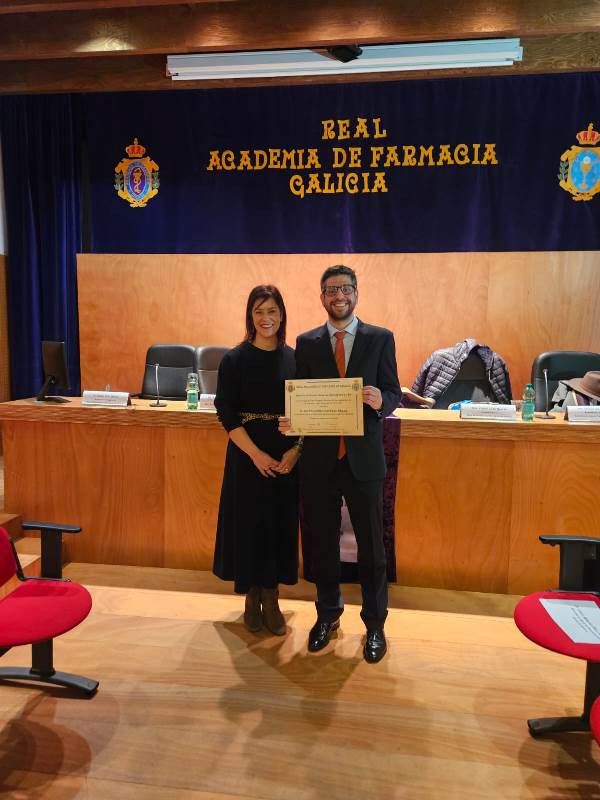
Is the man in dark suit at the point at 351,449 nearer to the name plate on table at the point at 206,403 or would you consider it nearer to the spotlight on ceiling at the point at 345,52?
the name plate on table at the point at 206,403

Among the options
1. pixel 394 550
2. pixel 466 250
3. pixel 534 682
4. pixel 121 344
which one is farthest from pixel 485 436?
pixel 121 344

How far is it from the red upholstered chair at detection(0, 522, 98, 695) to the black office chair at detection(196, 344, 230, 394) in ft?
6.73

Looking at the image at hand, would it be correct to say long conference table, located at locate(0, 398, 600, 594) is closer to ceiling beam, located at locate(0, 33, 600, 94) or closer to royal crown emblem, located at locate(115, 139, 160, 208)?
royal crown emblem, located at locate(115, 139, 160, 208)

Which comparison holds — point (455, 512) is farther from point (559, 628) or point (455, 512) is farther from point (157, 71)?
point (157, 71)

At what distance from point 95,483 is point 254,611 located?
114 cm

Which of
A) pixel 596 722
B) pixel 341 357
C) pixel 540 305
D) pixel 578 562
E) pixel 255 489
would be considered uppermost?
pixel 540 305

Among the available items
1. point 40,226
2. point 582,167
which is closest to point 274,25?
point 582,167

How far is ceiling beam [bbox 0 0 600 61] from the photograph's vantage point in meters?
3.64

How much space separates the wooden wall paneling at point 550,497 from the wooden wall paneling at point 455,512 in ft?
0.19

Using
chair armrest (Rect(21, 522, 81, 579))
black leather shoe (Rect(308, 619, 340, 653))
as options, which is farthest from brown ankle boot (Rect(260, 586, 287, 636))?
chair armrest (Rect(21, 522, 81, 579))

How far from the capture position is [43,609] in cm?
171

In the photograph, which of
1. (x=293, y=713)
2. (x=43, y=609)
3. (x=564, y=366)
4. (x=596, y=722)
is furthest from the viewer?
(x=564, y=366)

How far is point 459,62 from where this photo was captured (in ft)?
13.5

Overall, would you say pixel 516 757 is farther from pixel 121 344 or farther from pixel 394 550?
pixel 121 344
